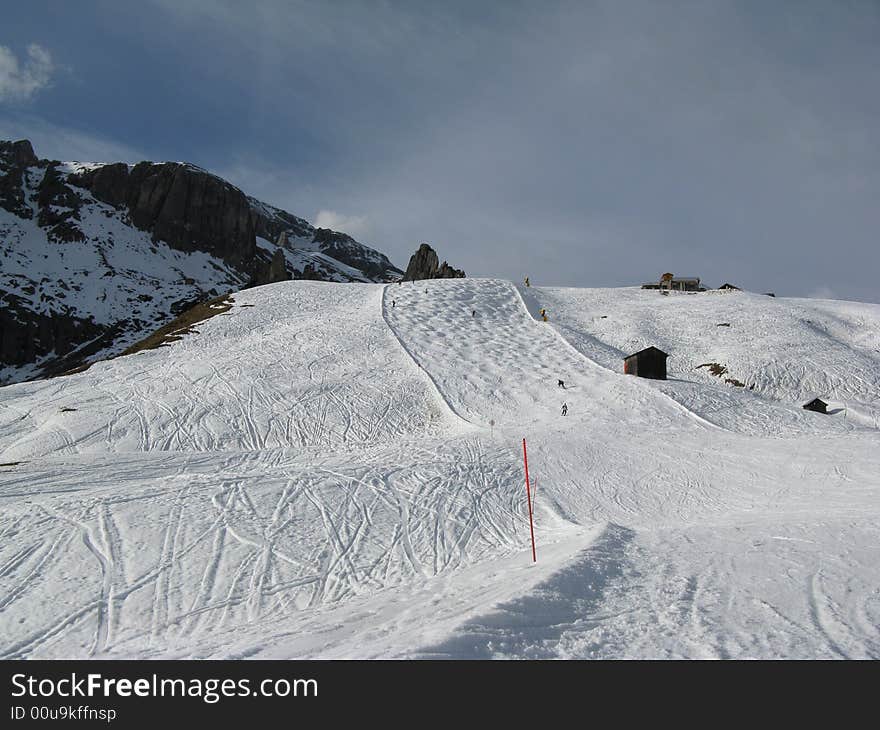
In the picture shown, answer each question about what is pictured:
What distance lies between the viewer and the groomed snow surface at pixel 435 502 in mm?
6938

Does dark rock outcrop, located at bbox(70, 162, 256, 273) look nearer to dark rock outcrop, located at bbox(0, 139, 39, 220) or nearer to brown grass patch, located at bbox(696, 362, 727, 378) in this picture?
dark rock outcrop, located at bbox(0, 139, 39, 220)

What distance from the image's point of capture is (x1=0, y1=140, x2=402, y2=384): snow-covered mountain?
68062 millimetres

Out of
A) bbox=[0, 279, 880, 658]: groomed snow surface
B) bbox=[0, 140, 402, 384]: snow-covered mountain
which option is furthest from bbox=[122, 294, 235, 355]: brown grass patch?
bbox=[0, 140, 402, 384]: snow-covered mountain

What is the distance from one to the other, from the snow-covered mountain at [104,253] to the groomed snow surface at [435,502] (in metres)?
47.2

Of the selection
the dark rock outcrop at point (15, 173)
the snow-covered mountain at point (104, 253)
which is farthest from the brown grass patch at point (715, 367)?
the dark rock outcrop at point (15, 173)

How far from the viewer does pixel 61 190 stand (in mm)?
99938

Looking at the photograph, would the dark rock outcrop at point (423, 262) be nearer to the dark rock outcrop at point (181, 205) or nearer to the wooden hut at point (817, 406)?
the dark rock outcrop at point (181, 205)

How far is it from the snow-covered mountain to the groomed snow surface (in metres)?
47.2

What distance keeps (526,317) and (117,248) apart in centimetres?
8377

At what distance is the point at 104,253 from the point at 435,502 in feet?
321

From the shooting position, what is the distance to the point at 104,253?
89625 mm

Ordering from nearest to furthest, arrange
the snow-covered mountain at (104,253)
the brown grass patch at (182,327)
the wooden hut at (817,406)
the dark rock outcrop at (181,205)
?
the wooden hut at (817,406)
the brown grass patch at (182,327)
the snow-covered mountain at (104,253)
the dark rock outcrop at (181,205)

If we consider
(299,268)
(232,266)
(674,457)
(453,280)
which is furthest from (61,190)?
(674,457)
